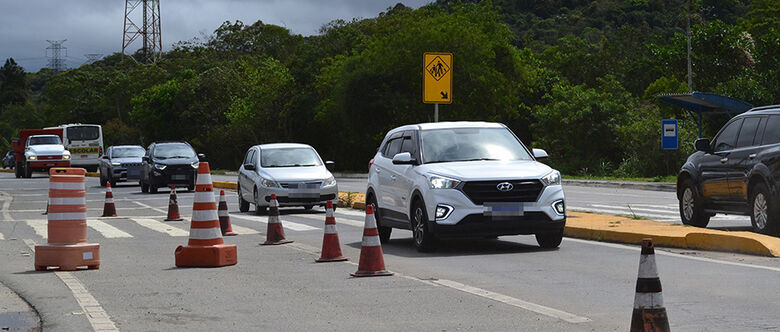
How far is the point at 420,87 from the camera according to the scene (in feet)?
191

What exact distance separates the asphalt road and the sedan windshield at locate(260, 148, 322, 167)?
8043mm

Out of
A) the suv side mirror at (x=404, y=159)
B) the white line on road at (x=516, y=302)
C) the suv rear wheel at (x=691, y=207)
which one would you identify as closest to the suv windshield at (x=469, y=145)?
the suv side mirror at (x=404, y=159)

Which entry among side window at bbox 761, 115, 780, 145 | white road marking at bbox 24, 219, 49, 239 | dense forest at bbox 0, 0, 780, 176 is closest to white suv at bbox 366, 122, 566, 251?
side window at bbox 761, 115, 780, 145

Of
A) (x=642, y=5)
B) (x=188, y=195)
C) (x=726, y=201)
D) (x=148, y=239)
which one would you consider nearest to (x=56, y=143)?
(x=188, y=195)

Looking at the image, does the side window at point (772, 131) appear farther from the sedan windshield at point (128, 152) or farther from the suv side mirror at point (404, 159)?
the sedan windshield at point (128, 152)

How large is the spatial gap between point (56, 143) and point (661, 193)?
122 feet

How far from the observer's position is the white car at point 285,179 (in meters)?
22.2

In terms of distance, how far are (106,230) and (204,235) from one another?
722cm

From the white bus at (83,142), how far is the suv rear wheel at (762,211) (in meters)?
49.2

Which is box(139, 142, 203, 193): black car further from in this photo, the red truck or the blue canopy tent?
the red truck

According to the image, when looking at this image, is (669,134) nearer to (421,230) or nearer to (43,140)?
(421,230)

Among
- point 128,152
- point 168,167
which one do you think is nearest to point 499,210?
point 168,167

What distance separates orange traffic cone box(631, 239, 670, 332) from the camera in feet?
18.6

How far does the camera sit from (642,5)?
11962cm
